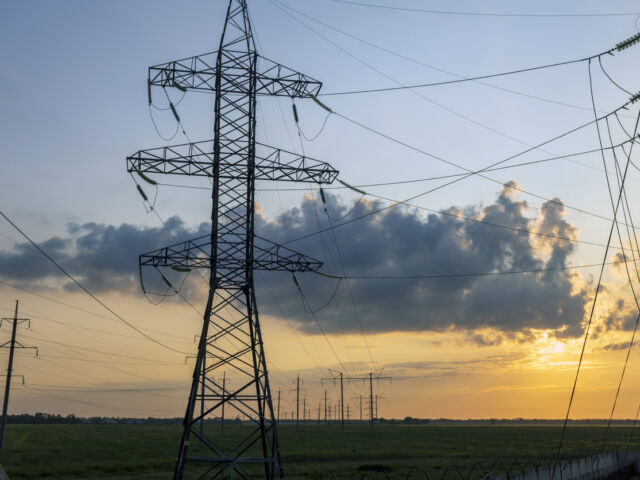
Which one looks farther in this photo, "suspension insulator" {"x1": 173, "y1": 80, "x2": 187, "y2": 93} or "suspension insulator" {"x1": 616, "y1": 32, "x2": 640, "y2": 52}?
"suspension insulator" {"x1": 173, "y1": 80, "x2": 187, "y2": 93}

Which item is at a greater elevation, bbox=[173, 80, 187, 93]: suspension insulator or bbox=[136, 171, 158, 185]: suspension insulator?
bbox=[173, 80, 187, 93]: suspension insulator

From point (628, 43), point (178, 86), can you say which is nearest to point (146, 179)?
point (178, 86)

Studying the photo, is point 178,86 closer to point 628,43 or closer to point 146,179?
point 146,179

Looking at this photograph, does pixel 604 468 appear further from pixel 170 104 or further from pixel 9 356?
pixel 9 356

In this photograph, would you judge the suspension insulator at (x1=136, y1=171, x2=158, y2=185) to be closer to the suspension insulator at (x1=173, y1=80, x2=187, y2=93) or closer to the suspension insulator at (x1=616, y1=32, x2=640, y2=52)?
the suspension insulator at (x1=173, y1=80, x2=187, y2=93)

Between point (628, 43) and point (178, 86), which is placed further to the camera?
point (178, 86)

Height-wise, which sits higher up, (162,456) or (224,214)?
(224,214)

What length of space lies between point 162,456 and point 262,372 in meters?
53.5

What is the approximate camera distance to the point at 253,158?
29.6m

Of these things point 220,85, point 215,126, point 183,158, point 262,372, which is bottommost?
point 262,372

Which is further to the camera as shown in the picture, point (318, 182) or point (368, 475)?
point (368, 475)

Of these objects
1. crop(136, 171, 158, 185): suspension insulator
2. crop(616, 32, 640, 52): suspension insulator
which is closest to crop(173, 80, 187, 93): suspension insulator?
crop(136, 171, 158, 185): suspension insulator

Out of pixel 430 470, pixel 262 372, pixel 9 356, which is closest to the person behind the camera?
pixel 262 372

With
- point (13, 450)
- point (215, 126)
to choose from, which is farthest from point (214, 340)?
point (13, 450)
